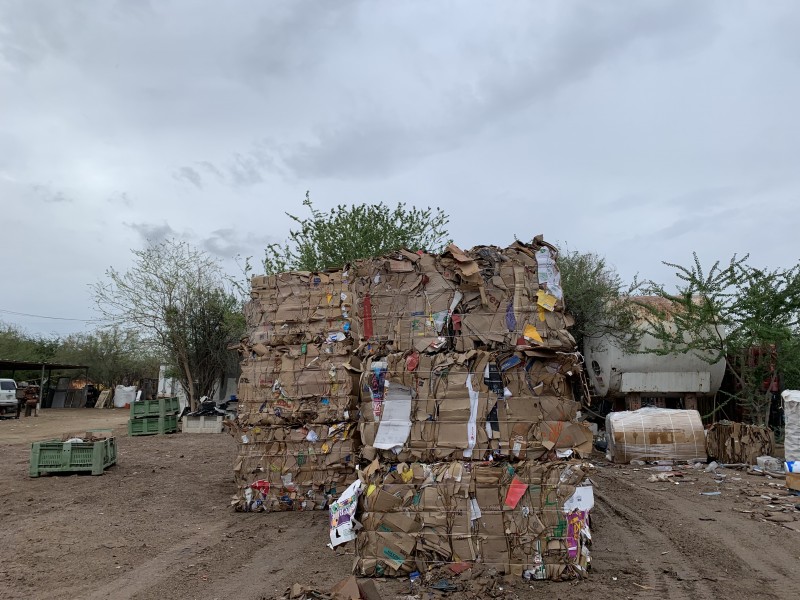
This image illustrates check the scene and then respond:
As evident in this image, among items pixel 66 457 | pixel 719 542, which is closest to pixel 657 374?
pixel 719 542

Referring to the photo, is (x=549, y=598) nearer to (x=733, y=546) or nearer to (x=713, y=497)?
(x=733, y=546)

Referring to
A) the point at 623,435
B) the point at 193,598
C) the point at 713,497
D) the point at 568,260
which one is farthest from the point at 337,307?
the point at 568,260

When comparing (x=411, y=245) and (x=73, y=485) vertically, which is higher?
(x=411, y=245)

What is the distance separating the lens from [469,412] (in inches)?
185

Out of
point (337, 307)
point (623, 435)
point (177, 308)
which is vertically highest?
point (177, 308)

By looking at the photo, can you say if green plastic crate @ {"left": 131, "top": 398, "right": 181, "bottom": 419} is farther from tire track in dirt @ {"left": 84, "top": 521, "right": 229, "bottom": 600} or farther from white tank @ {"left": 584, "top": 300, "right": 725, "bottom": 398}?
white tank @ {"left": 584, "top": 300, "right": 725, "bottom": 398}

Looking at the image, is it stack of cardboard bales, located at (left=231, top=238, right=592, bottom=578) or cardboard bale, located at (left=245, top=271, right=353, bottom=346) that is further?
cardboard bale, located at (left=245, top=271, right=353, bottom=346)

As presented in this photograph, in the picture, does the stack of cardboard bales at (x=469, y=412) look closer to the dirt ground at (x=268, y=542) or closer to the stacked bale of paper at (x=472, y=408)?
the stacked bale of paper at (x=472, y=408)

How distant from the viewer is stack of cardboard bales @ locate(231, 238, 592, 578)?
4543 millimetres

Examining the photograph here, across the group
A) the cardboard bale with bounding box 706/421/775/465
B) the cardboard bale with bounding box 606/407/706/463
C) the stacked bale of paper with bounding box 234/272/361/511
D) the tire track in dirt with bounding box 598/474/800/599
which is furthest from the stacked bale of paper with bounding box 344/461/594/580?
the cardboard bale with bounding box 706/421/775/465

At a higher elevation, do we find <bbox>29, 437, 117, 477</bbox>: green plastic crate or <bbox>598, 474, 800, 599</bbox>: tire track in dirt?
<bbox>29, 437, 117, 477</bbox>: green plastic crate

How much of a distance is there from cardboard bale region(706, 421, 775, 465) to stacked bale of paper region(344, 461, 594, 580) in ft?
28.1

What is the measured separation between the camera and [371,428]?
486 cm

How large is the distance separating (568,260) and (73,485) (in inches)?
531
